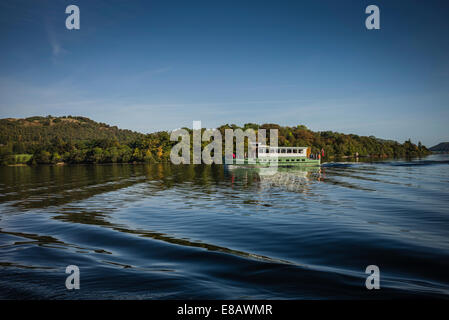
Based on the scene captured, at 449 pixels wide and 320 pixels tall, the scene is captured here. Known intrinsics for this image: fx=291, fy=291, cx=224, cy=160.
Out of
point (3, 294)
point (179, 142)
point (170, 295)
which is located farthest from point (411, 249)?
point (179, 142)

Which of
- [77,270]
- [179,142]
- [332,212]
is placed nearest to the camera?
[77,270]

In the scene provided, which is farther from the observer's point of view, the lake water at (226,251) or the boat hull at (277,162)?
the boat hull at (277,162)

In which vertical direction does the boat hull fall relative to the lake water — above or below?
above

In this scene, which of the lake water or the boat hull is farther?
the boat hull

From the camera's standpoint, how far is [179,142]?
498 ft

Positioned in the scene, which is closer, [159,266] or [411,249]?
[159,266]

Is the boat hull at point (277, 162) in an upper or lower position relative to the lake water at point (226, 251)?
upper

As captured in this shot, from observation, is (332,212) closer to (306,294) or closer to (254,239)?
(254,239)

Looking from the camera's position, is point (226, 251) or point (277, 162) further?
point (277, 162)

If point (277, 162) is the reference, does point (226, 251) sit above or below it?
below

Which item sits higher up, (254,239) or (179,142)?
(179,142)

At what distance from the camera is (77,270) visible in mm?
8711

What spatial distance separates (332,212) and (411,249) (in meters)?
7.18
